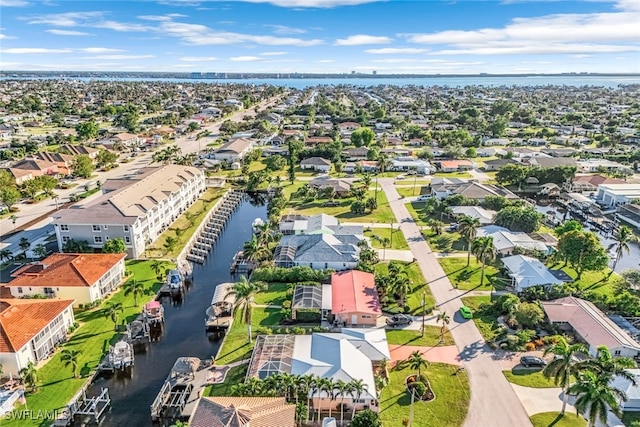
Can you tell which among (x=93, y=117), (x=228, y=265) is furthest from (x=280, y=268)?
(x=93, y=117)

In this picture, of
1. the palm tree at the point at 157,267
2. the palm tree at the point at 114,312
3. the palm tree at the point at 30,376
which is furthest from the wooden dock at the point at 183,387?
the palm tree at the point at 157,267

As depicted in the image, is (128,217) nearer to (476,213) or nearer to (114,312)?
(114,312)

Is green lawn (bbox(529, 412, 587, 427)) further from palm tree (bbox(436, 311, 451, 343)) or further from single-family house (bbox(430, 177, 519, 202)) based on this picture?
single-family house (bbox(430, 177, 519, 202))

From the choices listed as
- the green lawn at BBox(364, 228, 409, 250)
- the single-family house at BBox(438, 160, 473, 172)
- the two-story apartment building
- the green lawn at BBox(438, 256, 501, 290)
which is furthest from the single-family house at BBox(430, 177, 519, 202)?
the two-story apartment building

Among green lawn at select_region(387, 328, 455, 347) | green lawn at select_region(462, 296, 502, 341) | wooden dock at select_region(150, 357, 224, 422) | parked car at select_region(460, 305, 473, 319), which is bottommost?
wooden dock at select_region(150, 357, 224, 422)

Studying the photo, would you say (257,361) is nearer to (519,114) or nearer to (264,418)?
(264,418)

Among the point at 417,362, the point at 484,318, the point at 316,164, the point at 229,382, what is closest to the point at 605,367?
the point at 417,362
